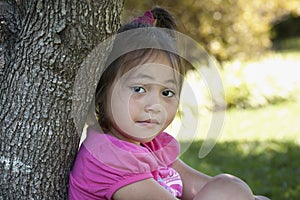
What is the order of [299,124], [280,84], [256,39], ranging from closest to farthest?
[299,124], [280,84], [256,39]

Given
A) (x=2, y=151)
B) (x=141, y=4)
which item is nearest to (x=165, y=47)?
(x=2, y=151)

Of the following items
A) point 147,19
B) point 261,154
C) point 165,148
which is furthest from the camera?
point 261,154

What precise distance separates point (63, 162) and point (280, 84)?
319 inches

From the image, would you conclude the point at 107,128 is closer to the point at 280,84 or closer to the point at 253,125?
the point at 253,125

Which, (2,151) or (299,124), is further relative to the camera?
(299,124)

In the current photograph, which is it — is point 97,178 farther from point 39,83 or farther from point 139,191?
point 39,83

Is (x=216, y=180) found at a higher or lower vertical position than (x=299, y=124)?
higher

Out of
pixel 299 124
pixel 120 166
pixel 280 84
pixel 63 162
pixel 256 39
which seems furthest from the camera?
pixel 256 39

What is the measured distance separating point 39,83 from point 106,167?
430 mm

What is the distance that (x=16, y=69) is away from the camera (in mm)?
2273

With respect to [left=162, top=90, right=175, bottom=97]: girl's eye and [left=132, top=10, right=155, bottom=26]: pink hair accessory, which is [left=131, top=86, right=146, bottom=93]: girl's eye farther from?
[left=132, top=10, right=155, bottom=26]: pink hair accessory

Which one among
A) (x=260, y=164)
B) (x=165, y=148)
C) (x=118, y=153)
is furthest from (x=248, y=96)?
(x=118, y=153)

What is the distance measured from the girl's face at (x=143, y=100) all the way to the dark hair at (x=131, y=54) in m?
0.03

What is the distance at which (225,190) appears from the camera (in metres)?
2.33
